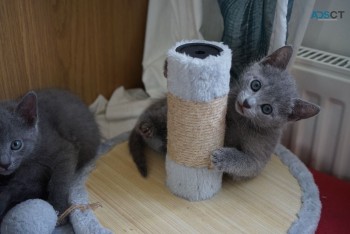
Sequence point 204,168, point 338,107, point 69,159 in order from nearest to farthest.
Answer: point 204,168 → point 69,159 → point 338,107

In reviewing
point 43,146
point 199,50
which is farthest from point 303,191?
point 43,146

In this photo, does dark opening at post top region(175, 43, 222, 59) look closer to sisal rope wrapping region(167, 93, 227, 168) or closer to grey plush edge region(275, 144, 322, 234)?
sisal rope wrapping region(167, 93, 227, 168)

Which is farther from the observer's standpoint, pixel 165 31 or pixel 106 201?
pixel 165 31

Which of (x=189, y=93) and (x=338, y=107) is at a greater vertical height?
(x=189, y=93)

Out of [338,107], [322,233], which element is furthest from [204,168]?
[338,107]

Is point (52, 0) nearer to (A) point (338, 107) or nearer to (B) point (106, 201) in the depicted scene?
(B) point (106, 201)

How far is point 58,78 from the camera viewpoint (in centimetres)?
148

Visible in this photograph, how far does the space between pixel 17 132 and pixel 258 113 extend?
25.3 inches

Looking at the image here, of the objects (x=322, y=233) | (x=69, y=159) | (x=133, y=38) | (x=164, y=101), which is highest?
(x=133, y=38)

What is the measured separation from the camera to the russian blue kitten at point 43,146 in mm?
1090

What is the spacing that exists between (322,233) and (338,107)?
412mm

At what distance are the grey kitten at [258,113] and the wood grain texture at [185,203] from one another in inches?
3.3

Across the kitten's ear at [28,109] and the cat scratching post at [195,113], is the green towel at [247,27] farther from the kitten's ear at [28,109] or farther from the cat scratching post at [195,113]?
the kitten's ear at [28,109]

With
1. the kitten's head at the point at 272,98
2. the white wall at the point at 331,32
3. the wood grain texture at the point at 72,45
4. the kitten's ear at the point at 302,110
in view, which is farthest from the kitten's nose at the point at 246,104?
the wood grain texture at the point at 72,45
